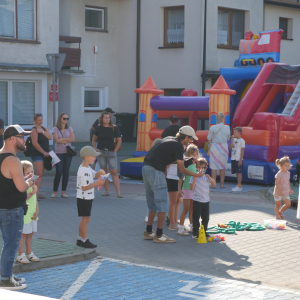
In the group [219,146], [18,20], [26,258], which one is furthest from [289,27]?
[26,258]

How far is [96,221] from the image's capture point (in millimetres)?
9375

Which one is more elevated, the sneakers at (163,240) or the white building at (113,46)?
the white building at (113,46)

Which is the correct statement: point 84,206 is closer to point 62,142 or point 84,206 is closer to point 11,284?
point 11,284

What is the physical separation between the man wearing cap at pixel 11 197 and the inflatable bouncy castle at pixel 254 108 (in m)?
8.61

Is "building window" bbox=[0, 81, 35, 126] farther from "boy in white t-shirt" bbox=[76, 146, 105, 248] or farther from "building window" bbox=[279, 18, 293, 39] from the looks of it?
"boy in white t-shirt" bbox=[76, 146, 105, 248]

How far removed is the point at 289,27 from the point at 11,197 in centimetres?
2469

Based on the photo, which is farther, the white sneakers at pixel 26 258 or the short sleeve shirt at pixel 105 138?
the short sleeve shirt at pixel 105 138

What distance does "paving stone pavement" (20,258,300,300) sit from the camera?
18.2 ft

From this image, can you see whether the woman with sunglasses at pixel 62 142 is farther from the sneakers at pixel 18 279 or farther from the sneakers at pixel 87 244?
the sneakers at pixel 18 279

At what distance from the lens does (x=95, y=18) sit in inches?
993

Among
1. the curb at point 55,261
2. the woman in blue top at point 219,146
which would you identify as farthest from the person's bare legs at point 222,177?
the curb at point 55,261

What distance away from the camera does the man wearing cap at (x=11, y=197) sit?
539cm

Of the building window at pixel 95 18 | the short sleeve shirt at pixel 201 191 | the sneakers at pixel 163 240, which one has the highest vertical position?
the building window at pixel 95 18

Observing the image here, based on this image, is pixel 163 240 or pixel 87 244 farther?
pixel 163 240
